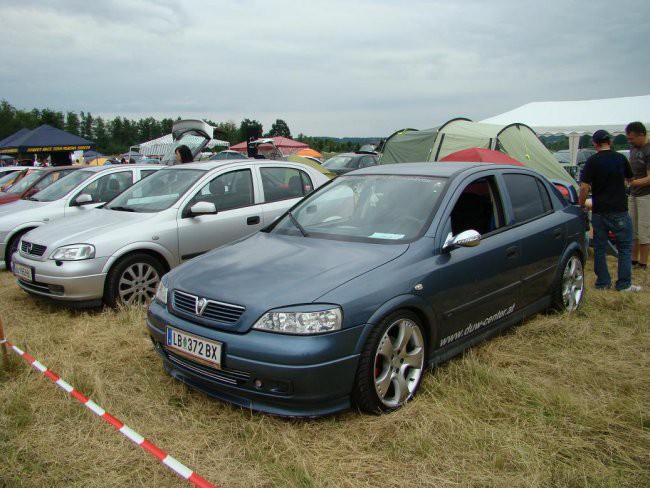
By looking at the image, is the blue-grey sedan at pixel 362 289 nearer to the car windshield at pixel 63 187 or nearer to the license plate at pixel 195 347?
the license plate at pixel 195 347

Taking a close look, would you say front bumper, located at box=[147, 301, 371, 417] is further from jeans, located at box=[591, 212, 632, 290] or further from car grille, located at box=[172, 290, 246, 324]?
jeans, located at box=[591, 212, 632, 290]

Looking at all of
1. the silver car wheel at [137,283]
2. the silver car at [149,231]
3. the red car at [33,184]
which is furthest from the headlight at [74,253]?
the red car at [33,184]

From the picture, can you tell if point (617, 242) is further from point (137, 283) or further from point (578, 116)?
point (578, 116)

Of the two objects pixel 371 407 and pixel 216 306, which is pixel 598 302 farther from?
pixel 216 306

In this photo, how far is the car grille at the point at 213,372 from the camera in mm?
2752

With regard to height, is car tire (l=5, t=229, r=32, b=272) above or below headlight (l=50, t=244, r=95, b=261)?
below

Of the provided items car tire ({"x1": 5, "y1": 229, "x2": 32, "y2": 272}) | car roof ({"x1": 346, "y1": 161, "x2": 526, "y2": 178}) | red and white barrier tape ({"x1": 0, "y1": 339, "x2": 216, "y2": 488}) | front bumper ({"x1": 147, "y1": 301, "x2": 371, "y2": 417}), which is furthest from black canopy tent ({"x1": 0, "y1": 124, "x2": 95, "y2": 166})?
front bumper ({"x1": 147, "y1": 301, "x2": 371, "y2": 417})

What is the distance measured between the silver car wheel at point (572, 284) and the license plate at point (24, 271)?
5.02 meters

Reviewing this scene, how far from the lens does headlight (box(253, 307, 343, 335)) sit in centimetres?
265

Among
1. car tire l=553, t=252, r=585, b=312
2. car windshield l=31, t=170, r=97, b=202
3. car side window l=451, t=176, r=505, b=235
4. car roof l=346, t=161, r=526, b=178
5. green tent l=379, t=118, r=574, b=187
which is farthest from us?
green tent l=379, t=118, r=574, b=187

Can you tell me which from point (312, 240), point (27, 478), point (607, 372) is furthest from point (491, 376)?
point (27, 478)

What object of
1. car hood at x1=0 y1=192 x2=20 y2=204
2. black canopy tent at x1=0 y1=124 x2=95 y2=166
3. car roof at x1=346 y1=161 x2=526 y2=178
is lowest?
car hood at x1=0 y1=192 x2=20 y2=204

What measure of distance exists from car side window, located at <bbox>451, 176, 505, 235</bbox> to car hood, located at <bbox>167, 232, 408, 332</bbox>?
0.78 m

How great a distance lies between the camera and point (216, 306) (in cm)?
289
